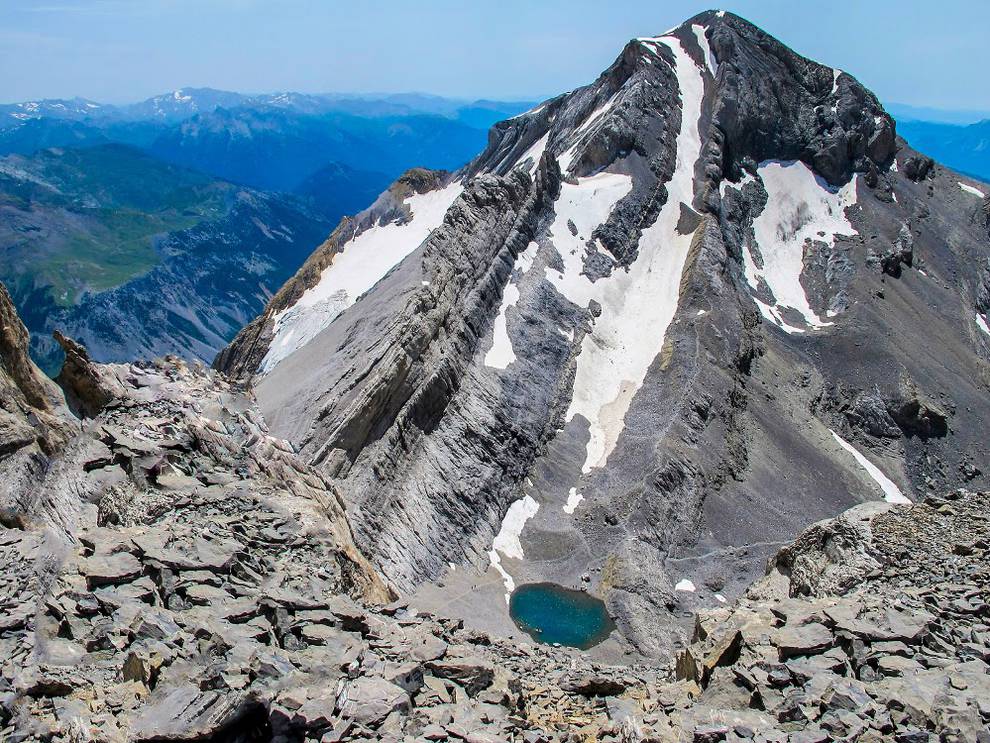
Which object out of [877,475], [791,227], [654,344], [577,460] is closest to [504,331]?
[577,460]

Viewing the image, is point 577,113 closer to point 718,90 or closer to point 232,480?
point 718,90

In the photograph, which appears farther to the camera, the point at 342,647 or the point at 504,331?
the point at 504,331

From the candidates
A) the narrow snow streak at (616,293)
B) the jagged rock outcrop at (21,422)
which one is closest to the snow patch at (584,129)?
the narrow snow streak at (616,293)

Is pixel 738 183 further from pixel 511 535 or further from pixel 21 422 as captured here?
pixel 21 422

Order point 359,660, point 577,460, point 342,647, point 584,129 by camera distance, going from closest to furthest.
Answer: point 359,660, point 342,647, point 577,460, point 584,129

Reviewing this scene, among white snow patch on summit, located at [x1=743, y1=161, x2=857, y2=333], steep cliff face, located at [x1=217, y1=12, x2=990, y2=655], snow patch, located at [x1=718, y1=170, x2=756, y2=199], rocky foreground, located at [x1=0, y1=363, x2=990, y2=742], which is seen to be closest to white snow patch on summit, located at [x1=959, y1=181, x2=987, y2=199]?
steep cliff face, located at [x1=217, y1=12, x2=990, y2=655]

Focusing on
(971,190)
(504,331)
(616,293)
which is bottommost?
(504,331)

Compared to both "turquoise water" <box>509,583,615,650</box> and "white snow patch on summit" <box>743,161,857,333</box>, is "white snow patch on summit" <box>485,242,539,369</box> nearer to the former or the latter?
"turquoise water" <box>509,583,615,650</box>
